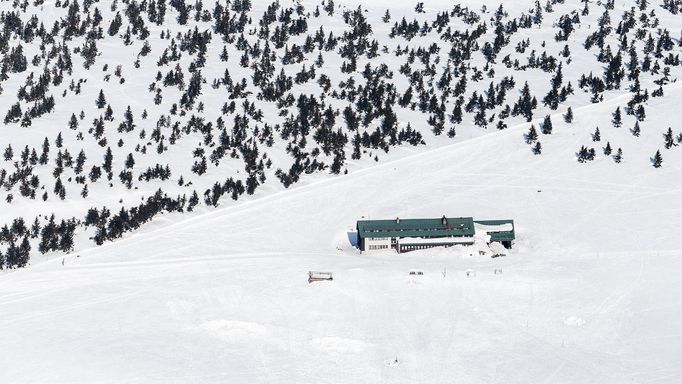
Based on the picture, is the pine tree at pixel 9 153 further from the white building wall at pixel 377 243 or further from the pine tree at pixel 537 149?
the pine tree at pixel 537 149

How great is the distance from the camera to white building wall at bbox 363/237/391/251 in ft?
291

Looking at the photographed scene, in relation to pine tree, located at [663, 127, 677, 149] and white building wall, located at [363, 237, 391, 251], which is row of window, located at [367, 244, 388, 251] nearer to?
white building wall, located at [363, 237, 391, 251]

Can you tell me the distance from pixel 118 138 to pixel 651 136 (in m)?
105

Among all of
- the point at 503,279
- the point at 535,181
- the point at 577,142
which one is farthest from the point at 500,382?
the point at 577,142

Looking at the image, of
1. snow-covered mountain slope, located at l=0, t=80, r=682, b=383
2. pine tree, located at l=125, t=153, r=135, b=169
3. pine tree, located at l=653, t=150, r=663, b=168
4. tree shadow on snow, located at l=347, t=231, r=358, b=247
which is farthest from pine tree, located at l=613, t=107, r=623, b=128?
pine tree, located at l=125, t=153, r=135, b=169

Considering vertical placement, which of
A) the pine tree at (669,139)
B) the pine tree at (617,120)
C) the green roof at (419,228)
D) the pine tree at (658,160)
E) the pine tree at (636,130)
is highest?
the pine tree at (617,120)

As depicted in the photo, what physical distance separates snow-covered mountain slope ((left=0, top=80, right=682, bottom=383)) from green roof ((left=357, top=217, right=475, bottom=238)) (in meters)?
2.94

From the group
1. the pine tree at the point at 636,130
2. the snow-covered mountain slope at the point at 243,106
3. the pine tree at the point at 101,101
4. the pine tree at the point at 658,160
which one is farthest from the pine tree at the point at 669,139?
the pine tree at the point at 101,101

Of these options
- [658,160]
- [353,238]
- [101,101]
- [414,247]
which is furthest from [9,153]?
[658,160]

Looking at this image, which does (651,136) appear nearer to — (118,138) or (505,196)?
(505,196)

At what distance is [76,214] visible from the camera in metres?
101

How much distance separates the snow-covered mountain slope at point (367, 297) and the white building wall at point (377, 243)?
2.19 meters

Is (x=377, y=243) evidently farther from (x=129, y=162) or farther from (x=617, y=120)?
(x=617, y=120)

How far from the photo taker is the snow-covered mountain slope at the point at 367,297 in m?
55.8
